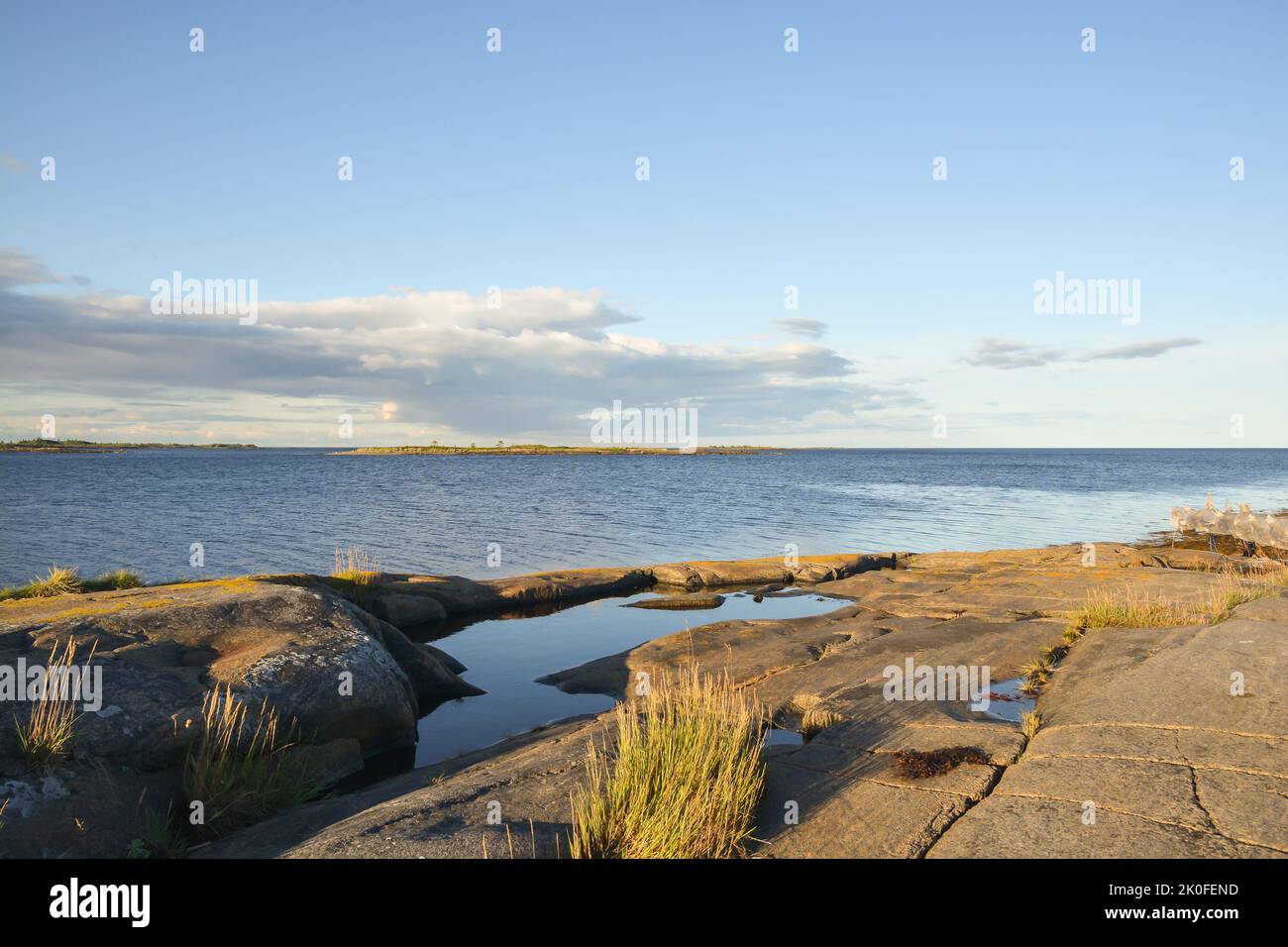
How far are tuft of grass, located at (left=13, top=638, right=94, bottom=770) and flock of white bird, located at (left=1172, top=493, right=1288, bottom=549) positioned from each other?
43.6 m

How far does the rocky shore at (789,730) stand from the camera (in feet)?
21.4

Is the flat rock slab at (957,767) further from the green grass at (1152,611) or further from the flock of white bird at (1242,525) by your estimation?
the flock of white bird at (1242,525)

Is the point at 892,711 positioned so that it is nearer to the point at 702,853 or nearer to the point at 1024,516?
the point at 702,853

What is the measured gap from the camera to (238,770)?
29.2 feet

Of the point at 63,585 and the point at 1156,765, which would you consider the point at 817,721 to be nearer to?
the point at 1156,765

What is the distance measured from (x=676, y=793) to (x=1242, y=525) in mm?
42531

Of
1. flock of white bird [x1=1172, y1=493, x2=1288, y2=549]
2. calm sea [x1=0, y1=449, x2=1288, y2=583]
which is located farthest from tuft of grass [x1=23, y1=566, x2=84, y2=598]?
flock of white bird [x1=1172, y1=493, x2=1288, y2=549]

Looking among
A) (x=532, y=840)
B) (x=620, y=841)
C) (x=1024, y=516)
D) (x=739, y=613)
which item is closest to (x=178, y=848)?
(x=532, y=840)

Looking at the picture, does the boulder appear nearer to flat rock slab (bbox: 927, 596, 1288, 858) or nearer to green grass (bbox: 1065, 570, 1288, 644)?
flat rock slab (bbox: 927, 596, 1288, 858)

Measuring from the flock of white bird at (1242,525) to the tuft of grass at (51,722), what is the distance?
43614 mm

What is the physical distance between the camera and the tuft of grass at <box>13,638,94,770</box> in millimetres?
8016

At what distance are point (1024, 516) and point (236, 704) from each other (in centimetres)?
5763

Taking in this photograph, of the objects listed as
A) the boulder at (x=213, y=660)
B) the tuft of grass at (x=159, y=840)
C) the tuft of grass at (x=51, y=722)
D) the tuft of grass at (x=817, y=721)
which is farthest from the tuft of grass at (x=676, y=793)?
the tuft of grass at (x=51, y=722)

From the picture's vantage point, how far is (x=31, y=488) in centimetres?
7112
